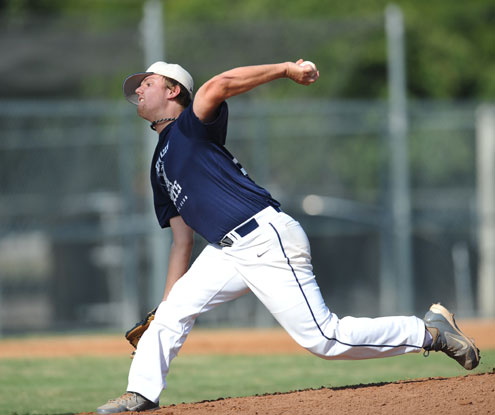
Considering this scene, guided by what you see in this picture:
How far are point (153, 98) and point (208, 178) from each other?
2.22ft

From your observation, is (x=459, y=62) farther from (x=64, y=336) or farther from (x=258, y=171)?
(x=64, y=336)

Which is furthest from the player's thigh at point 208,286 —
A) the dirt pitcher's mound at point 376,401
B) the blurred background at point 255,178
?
the blurred background at point 255,178

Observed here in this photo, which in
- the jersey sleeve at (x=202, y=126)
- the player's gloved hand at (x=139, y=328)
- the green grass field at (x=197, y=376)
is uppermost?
the jersey sleeve at (x=202, y=126)

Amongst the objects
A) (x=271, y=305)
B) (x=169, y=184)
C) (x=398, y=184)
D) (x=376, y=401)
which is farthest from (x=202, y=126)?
(x=398, y=184)

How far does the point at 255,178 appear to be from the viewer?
44.0 ft

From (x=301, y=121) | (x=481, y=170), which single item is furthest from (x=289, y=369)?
(x=481, y=170)

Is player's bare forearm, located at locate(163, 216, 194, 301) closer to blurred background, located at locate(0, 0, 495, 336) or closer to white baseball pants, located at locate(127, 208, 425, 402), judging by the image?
white baseball pants, located at locate(127, 208, 425, 402)

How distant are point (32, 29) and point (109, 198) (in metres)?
3.38

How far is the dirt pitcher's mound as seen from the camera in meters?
4.94

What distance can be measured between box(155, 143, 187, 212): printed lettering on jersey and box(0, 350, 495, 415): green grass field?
1.83 meters

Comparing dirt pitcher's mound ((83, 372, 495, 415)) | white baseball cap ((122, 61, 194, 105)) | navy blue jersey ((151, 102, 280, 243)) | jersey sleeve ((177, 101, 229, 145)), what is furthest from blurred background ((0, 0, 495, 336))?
jersey sleeve ((177, 101, 229, 145))

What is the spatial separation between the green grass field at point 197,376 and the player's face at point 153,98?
7.09 ft

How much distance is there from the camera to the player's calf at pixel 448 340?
17.8 ft

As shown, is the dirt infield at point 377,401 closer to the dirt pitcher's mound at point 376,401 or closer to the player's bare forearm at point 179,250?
the dirt pitcher's mound at point 376,401
